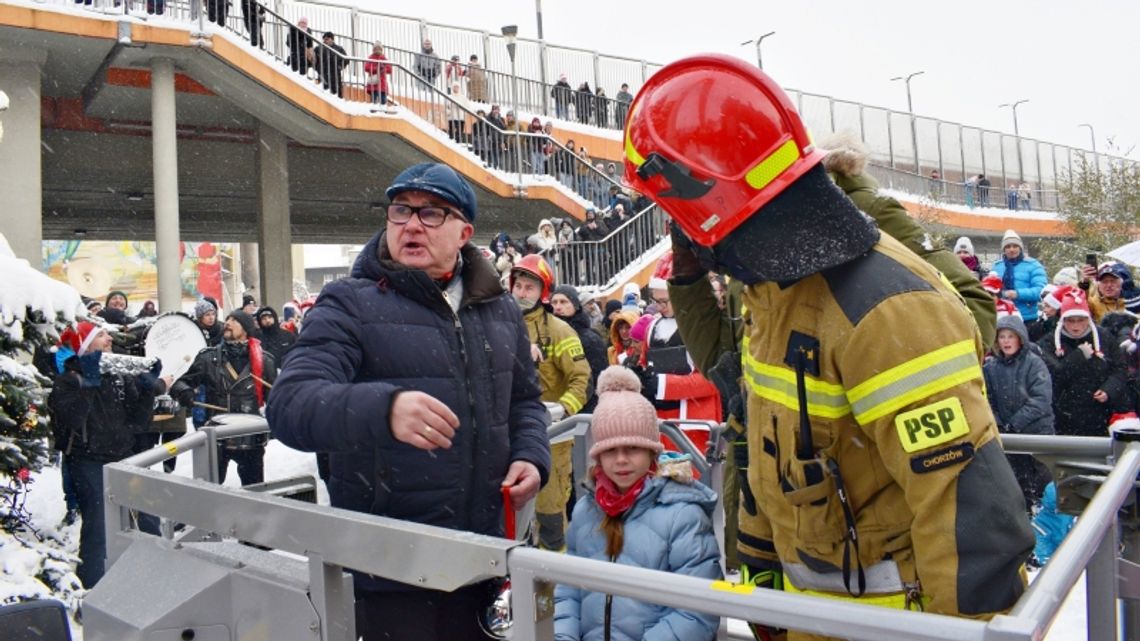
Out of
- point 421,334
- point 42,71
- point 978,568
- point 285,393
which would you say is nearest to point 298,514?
point 285,393

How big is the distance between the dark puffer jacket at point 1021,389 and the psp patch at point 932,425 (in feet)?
17.6

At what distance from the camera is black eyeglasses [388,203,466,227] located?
2.48m

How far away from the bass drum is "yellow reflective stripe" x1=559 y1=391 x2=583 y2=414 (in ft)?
11.7

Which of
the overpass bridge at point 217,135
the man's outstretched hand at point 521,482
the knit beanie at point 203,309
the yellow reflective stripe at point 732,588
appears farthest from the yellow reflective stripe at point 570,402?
the overpass bridge at point 217,135

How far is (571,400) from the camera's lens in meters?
5.91

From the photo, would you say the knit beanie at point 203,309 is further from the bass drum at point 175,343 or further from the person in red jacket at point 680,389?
the person in red jacket at point 680,389

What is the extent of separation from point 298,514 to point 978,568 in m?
1.17

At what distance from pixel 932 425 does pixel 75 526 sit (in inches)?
309

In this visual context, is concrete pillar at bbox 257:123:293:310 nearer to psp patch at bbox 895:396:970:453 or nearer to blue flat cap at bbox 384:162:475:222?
blue flat cap at bbox 384:162:475:222

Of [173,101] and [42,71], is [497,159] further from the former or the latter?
[42,71]

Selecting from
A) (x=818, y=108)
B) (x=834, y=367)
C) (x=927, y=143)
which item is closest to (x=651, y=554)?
(x=834, y=367)

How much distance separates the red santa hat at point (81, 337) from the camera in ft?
20.8

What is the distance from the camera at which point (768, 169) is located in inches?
70.4

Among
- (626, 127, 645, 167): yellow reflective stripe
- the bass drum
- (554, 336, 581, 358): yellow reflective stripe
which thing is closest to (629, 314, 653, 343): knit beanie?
(554, 336, 581, 358): yellow reflective stripe
